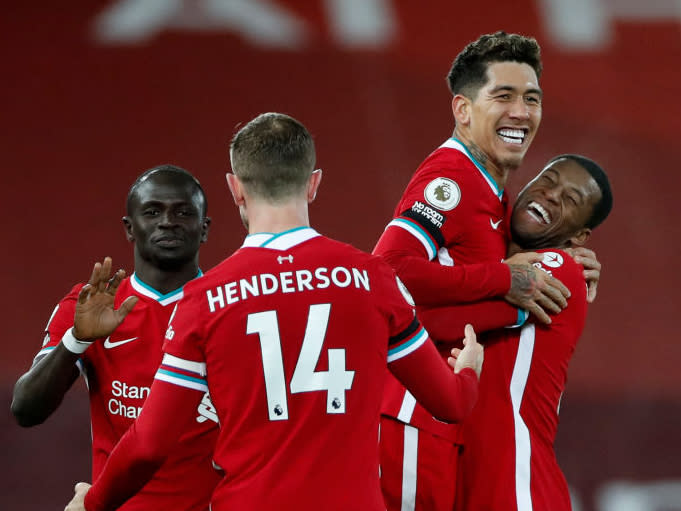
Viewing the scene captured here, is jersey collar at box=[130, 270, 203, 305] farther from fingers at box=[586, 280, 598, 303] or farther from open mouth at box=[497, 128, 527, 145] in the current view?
fingers at box=[586, 280, 598, 303]

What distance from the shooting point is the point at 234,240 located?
8.59 meters

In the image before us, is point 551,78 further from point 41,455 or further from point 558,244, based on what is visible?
point 558,244

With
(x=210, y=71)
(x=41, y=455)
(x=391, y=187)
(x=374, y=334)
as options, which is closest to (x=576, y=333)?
(x=374, y=334)

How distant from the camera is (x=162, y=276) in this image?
A: 329 cm

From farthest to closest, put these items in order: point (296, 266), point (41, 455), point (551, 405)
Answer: point (41, 455) < point (551, 405) < point (296, 266)

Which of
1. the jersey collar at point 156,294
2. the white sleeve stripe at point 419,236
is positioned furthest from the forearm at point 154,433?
the white sleeve stripe at point 419,236

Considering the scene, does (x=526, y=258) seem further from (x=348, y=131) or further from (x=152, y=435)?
(x=348, y=131)

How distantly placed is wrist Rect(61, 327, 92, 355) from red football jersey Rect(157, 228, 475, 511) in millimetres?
623

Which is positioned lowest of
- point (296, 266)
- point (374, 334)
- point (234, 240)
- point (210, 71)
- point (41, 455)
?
point (41, 455)

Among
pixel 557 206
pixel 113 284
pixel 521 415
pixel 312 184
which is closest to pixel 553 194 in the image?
pixel 557 206

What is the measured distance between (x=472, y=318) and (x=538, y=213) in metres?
0.47

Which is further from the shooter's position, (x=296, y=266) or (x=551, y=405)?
(x=551, y=405)

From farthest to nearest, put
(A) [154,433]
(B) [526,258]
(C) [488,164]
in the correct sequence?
(C) [488,164], (B) [526,258], (A) [154,433]

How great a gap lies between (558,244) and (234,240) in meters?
5.30
